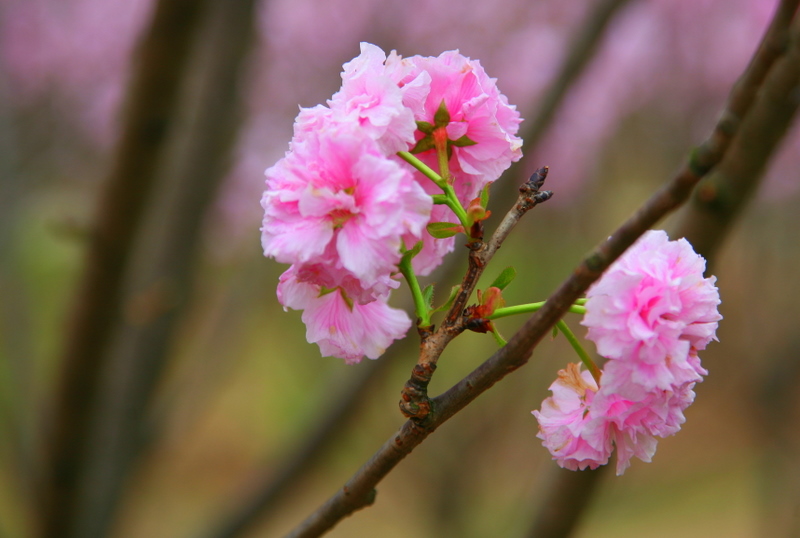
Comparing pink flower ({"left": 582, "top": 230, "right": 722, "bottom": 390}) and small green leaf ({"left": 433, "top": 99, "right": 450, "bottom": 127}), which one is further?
small green leaf ({"left": 433, "top": 99, "right": 450, "bottom": 127})

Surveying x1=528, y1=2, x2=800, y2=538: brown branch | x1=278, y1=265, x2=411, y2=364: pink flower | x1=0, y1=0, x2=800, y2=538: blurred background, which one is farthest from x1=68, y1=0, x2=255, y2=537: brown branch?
x1=278, y1=265, x2=411, y2=364: pink flower

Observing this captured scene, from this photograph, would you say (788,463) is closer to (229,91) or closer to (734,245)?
(734,245)

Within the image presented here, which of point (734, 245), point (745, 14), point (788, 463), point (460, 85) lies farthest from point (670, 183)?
point (745, 14)

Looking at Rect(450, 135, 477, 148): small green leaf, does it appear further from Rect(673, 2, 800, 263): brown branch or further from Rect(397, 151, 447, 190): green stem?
Rect(673, 2, 800, 263): brown branch

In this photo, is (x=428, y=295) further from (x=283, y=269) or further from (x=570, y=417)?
(x=283, y=269)

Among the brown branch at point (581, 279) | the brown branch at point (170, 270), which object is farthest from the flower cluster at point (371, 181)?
the brown branch at point (170, 270)
